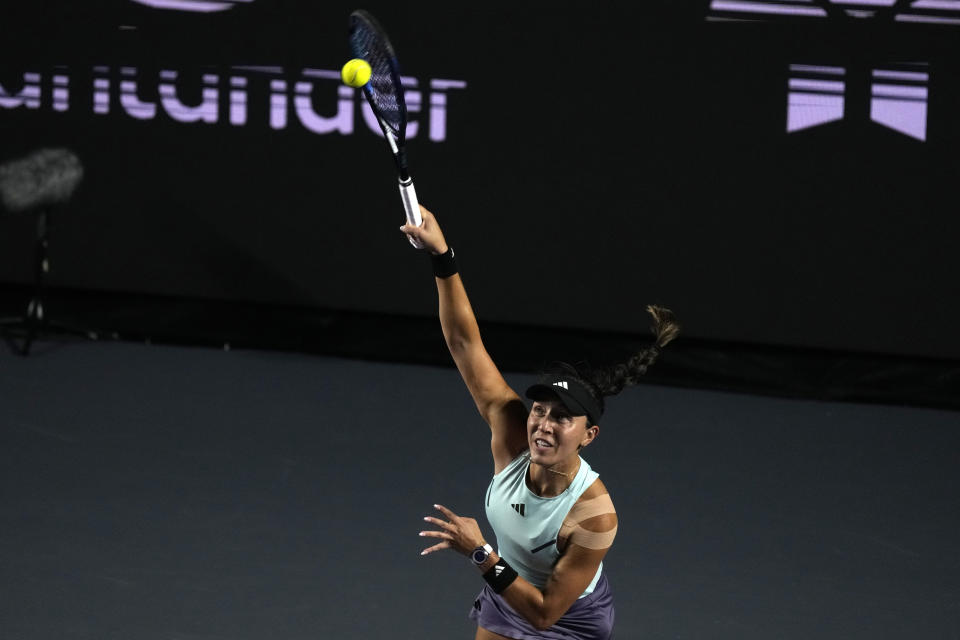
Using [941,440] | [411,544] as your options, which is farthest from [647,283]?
[411,544]

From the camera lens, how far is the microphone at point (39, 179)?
27.2 feet

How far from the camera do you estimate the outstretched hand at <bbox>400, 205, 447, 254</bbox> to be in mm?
3461

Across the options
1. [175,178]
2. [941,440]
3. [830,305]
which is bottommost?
[941,440]

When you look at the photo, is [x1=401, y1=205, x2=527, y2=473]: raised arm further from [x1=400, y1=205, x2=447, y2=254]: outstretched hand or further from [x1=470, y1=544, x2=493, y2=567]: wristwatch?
[x1=470, y1=544, x2=493, y2=567]: wristwatch

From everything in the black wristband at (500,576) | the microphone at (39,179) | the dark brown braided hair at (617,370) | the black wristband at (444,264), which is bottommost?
the microphone at (39,179)

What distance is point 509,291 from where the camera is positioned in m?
8.22

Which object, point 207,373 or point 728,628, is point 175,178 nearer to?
point 207,373

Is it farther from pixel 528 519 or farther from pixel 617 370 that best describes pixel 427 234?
pixel 528 519

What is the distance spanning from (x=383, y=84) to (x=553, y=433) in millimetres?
1198

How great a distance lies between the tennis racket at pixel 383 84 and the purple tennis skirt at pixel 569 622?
115 centimetres

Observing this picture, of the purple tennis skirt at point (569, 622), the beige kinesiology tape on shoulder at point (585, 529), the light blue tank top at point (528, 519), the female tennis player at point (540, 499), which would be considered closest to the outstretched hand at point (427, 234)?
the female tennis player at point (540, 499)

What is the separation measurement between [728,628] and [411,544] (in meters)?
1.32

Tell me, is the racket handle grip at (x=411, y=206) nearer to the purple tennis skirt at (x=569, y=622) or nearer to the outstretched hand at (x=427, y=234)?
the outstretched hand at (x=427, y=234)

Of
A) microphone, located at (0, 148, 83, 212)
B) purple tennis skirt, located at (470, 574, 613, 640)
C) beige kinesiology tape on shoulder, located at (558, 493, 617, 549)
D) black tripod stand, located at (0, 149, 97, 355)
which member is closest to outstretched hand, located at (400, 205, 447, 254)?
beige kinesiology tape on shoulder, located at (558, 493, 617, 549)
